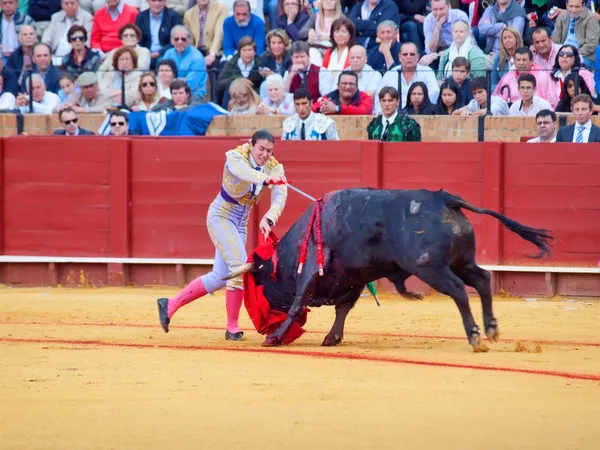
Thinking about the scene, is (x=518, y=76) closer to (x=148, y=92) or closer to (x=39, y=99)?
(x=148, y=92)

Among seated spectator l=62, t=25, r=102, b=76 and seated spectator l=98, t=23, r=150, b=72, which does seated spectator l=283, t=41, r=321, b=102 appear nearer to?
seated spectator l=98, t=23, r=150, b=72

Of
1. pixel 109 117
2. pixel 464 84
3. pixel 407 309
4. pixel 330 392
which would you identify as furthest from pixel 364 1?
pixel 330 392

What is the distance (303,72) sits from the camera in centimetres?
1264

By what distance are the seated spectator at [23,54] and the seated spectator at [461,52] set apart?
178 inches

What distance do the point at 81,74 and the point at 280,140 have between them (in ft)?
8.46

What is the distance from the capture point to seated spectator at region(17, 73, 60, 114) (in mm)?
13766

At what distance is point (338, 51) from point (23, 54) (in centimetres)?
364

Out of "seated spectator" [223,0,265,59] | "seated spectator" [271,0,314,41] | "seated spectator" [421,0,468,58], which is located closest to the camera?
"seated spectator" [421,0,468,58]

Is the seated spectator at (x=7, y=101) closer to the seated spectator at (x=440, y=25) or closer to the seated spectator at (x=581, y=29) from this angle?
the seated spectator at (x=440, y=25)

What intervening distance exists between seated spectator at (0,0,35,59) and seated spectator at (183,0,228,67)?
6.25 feet

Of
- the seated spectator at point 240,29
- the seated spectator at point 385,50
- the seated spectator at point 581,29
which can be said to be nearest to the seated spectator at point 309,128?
the seated spectator at point 385,50

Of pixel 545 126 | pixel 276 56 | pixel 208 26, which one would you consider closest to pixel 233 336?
pixel 545 126

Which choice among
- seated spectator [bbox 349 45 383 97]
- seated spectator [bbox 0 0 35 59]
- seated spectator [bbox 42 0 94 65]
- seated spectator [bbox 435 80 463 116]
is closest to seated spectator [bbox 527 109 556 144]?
A: seated spectator [bbox 435 80 463 116]

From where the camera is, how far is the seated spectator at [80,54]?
1382cm
